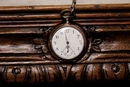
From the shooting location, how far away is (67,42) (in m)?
1.00

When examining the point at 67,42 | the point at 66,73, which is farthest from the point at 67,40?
the point at 66,73

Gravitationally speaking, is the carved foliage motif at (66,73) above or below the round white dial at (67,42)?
below

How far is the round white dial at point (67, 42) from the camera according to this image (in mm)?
998

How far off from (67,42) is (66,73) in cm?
14

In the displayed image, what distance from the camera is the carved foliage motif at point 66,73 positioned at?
1.02 meters

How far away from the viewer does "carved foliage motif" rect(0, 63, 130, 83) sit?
102 centimetres

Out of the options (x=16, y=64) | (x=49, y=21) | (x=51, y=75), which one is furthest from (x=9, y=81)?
(x=49, y=21)

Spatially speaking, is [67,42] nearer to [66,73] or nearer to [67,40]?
[67,40]

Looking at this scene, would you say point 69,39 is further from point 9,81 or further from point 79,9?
point 9,81

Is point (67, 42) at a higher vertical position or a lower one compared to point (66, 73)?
higher

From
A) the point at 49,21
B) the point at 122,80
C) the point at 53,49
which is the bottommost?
the point at 122,80

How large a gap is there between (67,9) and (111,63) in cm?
32

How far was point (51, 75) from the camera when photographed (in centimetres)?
102

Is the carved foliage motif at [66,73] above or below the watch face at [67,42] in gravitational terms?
below
